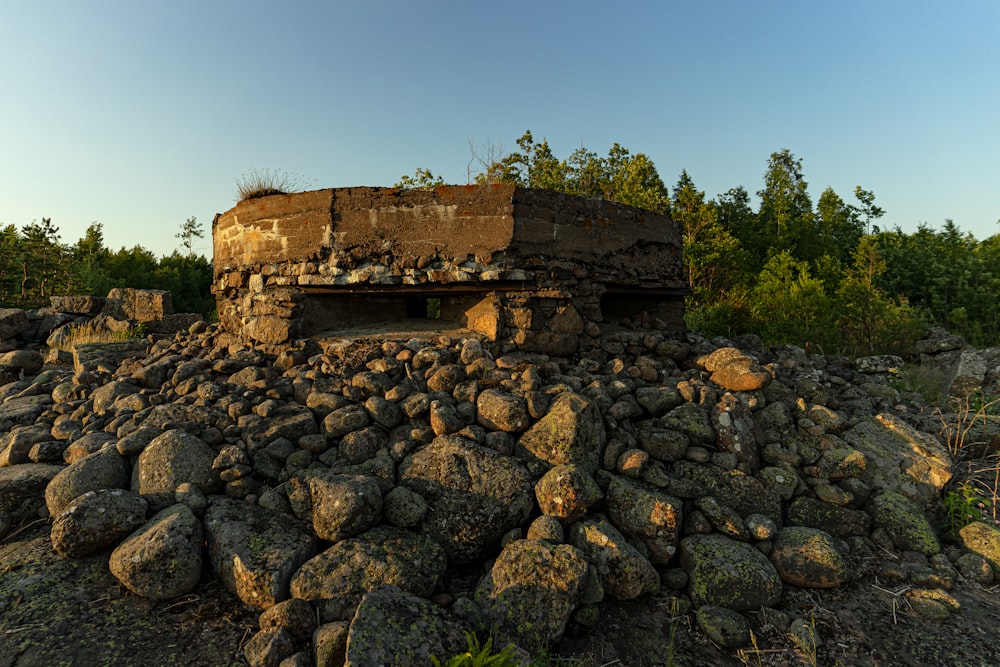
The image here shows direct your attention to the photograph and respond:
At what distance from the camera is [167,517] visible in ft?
8.25

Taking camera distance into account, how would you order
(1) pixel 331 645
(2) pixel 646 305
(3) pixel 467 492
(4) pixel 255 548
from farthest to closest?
(2) pixel 646 305 → (3) pixel 467 492 → (4) pixel 255 548 → (1) pixel 331 645

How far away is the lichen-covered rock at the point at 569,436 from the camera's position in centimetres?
295

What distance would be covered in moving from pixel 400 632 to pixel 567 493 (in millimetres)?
1110

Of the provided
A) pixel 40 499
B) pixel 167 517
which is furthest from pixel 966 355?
pixel 40 499

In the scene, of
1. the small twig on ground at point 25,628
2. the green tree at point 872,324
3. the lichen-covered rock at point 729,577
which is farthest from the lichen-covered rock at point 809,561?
the green tree at point 872,324

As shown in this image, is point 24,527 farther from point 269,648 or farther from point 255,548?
point 269,648

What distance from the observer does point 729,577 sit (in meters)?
2.51

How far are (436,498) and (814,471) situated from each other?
2.57 m

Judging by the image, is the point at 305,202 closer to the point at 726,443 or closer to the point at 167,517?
the point at 167,517

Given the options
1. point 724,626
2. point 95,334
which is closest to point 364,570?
point 724,626

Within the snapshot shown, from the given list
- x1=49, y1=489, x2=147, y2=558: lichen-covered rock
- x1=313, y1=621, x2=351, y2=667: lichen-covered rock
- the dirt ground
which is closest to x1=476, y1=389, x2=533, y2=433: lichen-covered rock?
the dirt ground

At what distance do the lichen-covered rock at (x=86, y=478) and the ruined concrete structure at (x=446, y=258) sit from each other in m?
1.55

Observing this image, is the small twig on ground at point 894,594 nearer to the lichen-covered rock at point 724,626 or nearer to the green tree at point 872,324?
the lichen-covered rock at point 724,626

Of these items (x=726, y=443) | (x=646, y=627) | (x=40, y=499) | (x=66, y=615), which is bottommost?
(x=646, y=627)
